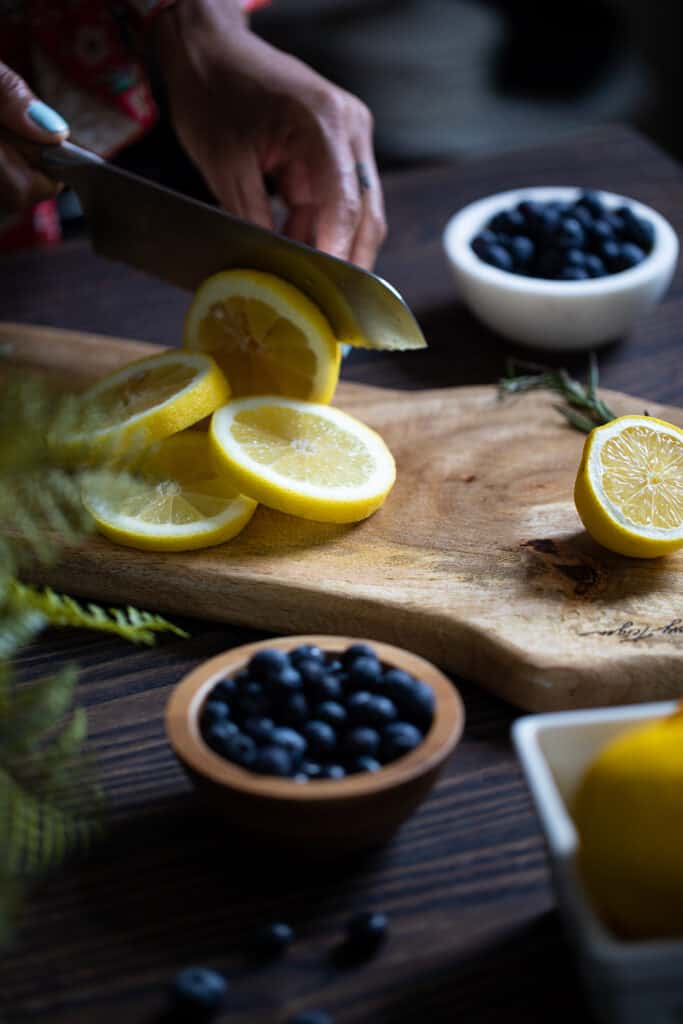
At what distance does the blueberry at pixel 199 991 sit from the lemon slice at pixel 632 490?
657 millimetres

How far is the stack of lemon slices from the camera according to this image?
130 cm

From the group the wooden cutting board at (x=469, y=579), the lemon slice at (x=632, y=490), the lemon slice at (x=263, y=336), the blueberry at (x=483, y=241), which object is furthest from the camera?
the blueberry at (x=483, y=241)

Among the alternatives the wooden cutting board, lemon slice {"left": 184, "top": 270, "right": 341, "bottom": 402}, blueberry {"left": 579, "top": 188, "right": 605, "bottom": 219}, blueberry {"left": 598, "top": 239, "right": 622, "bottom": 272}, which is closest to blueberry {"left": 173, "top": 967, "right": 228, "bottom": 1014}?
the wooden cutting board

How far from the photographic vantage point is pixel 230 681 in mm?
965

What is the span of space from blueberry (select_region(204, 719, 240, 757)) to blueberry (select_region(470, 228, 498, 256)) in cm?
111

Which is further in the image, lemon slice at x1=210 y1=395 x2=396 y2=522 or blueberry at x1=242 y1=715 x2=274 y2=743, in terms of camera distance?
lemon slice at x1=210 y1=395 x2=396 y2=522

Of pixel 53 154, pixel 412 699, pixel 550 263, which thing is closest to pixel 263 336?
pixel 53 154

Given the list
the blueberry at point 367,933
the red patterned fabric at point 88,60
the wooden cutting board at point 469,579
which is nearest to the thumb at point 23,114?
the red patterned fabric at point 88,60

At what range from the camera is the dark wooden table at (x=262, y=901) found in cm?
83

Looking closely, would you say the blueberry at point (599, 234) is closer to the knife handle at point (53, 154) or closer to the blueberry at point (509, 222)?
the blueberry at point (509, 222)

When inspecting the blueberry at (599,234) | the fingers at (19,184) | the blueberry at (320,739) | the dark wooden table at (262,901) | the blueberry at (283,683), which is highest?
the fingers at (19,184)

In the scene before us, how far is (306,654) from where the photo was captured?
3.20ft

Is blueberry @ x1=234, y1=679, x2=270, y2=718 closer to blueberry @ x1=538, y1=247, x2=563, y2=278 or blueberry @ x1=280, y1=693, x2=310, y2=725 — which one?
blueberry @ x1=280, y1=693, x2=310, y2=725

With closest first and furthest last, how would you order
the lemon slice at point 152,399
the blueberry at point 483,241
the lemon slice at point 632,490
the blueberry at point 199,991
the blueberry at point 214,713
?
1. the blueberry at point 199,991
2. the blueberry at point 214,713
3. the lemon slice at point 632,490
4. the lemon slice at point 152,399
5. the blueberry at point 483,241
